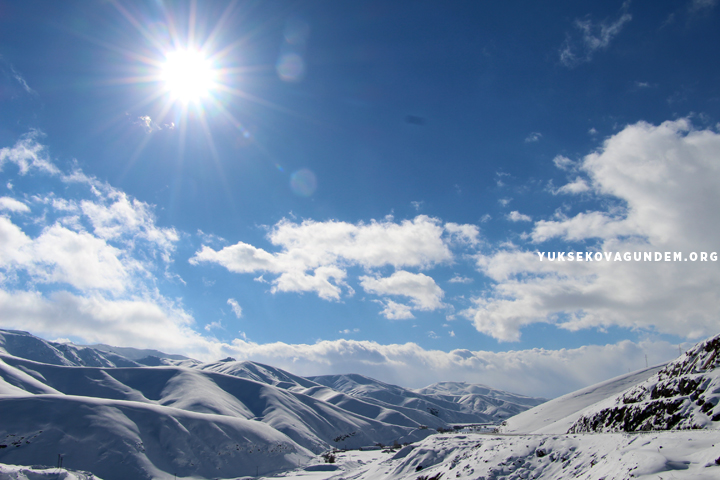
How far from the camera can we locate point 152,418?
7681 centimetres

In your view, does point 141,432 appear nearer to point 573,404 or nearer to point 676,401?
point 676,401

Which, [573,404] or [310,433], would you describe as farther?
[310,433]

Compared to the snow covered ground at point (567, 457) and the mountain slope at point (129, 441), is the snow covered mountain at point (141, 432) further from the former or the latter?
the snow covered ground at point (567, 457)

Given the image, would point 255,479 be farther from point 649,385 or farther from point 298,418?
point 298,418

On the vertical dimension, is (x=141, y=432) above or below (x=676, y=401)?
below

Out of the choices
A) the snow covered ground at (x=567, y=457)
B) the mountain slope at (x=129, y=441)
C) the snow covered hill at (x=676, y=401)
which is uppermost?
the snow covered hill at (x=676, y=401)

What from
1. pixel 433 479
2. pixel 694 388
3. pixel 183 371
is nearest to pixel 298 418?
pixel 183 371

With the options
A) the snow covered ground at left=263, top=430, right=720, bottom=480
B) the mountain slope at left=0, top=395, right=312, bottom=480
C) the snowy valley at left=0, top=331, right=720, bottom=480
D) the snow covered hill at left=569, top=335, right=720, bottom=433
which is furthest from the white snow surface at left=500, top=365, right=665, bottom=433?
the mountain slope at left=0, top=395, right=312, bottom=480

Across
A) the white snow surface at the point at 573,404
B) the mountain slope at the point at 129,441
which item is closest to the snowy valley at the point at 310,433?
the mountain slope at the point at 129,441

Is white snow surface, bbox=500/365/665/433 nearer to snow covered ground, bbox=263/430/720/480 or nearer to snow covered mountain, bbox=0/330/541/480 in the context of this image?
snow covered ground, bbox=263/430/720/480

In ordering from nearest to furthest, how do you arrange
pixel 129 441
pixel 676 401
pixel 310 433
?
1. pixel 676 401
2. pixel 129 441
3. pixel 310 433

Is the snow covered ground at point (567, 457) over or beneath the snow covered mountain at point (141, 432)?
over

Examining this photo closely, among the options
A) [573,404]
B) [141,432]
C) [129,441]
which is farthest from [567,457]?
[141,432]

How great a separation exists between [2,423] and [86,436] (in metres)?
15.0
